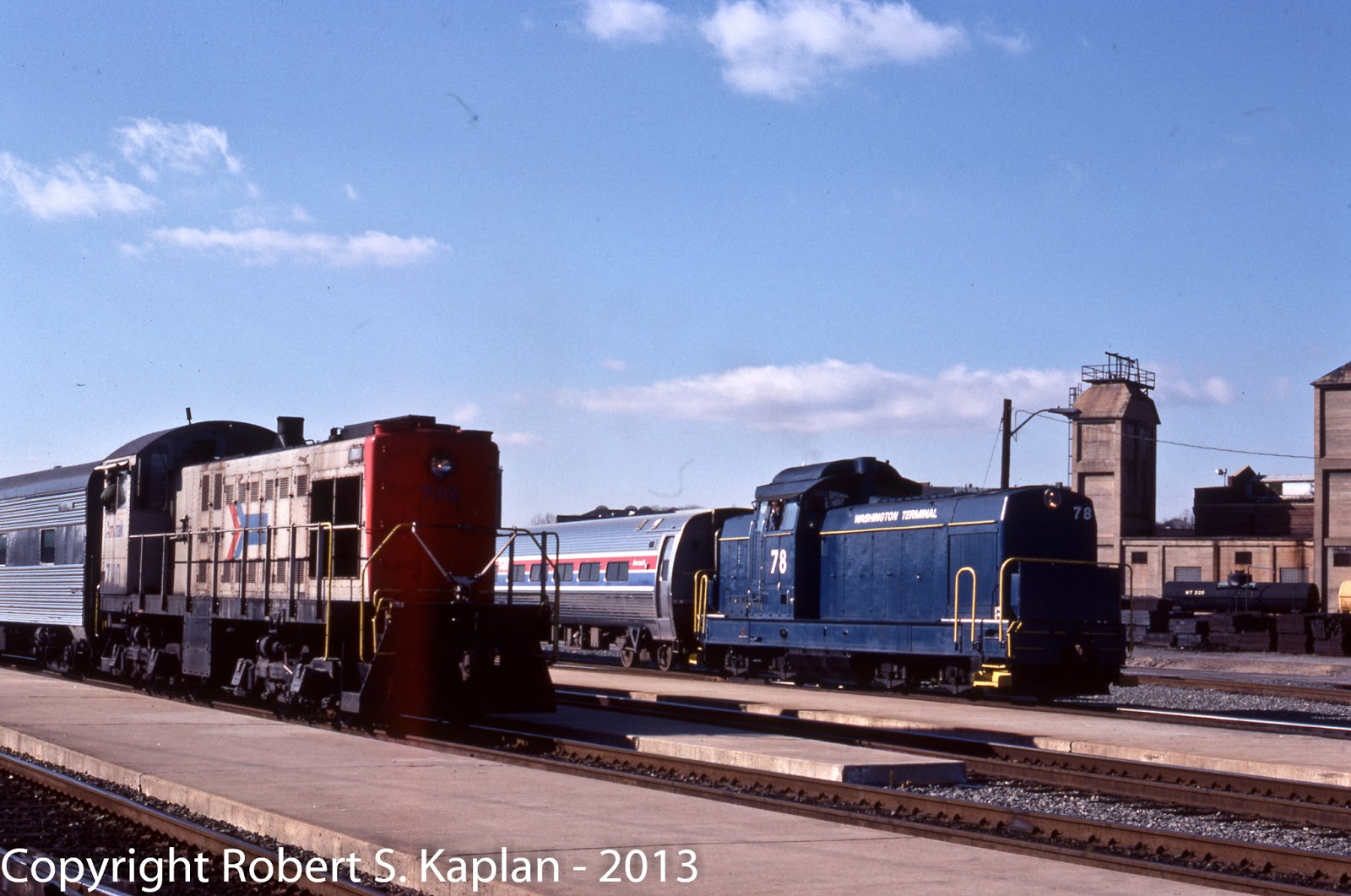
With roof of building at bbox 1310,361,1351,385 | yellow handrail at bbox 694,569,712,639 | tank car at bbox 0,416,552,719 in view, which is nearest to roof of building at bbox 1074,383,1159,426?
roof of building at bbox 1310,361,1351,385

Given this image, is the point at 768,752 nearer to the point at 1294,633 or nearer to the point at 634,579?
the point at 634,579

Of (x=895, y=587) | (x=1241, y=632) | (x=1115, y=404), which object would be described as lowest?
(x=1241, y=632)

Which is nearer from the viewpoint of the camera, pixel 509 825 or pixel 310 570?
pixel 509 825

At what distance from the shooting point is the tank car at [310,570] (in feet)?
49.3

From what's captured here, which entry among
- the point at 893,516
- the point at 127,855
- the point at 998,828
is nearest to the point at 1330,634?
the point at 893,516

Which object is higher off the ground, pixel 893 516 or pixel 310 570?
pixel 893 516

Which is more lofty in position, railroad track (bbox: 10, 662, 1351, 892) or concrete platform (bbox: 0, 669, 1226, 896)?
concrete platform (bbox: 0, 669, 1226, 896)

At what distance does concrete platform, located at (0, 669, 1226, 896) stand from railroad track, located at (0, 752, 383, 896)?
1.08 feet

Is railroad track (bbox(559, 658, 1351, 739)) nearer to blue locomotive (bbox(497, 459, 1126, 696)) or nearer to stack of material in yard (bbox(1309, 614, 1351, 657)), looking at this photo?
blue locomotive (bbox(497, 459, 1126, 696))

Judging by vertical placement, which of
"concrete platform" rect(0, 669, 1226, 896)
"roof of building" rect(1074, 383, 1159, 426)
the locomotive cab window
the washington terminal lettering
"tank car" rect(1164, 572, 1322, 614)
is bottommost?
"concrete platform" rect(0, 669, 1226, 896)

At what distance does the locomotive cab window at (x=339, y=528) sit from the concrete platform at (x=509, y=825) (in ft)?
8.97

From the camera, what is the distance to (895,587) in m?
22.0

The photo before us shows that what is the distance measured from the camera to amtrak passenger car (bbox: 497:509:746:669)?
96.0 ft

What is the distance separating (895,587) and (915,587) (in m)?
0.47
